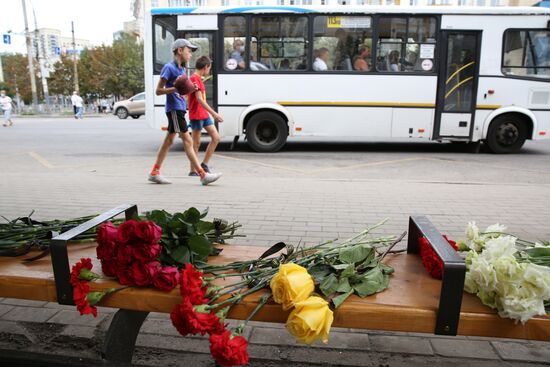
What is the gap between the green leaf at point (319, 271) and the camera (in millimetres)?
1760

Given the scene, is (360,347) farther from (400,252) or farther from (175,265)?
(175,265)

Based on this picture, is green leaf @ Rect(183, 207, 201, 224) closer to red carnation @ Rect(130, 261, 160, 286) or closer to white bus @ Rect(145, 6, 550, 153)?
red carnation @ Rect(130, 261, 160, 286)

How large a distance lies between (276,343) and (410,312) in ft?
4.04

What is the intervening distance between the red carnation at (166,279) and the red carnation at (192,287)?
0.12 metres

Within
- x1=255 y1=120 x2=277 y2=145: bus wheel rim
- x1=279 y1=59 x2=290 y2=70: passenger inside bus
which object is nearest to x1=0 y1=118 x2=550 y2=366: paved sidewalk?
x1=255 y1=120 x2=277 y2=145: bus wheel rim

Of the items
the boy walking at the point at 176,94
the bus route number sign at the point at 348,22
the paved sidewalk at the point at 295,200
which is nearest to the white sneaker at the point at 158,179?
the paved sidewalk at the point at 295,200

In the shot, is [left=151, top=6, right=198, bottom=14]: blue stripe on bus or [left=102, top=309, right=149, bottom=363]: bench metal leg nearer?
[left=102, top=309, right=149, bottom=363]: bench metal leg

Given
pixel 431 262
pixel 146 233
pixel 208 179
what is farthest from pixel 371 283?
Answer: pixel 208 179

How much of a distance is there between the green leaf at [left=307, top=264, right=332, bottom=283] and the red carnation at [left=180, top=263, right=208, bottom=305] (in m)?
0.41

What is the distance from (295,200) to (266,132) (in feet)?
18.8

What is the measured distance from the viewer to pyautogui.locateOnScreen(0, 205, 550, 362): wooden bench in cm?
162

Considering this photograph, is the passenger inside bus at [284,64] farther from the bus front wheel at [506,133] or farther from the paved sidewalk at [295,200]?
the bus front wheel at [506,133]

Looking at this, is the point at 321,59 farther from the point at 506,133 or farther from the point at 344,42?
the point at 506,133

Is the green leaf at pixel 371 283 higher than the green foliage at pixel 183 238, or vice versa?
the green foliage at pixel 183 238
